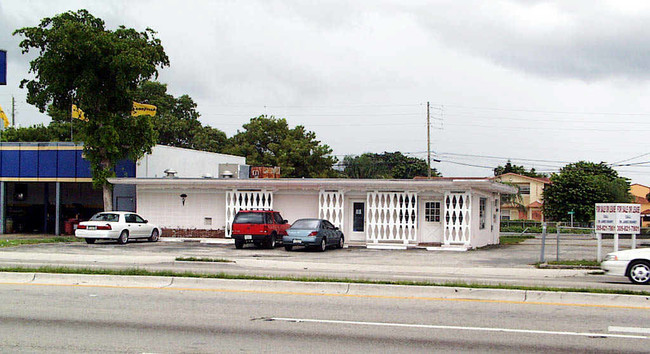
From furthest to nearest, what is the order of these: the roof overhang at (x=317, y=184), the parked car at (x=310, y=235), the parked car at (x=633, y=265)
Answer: the roof overhang at (x=317, y=184) < the parked car at (x=310, y=235) < the parked car at (x=633, y=265)

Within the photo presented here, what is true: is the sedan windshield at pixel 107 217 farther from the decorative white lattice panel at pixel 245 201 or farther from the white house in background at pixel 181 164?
the white house in background at pixel 181 164

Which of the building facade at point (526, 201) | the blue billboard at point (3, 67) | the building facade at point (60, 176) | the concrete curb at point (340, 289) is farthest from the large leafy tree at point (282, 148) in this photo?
the concrete curb at point (340, 289)

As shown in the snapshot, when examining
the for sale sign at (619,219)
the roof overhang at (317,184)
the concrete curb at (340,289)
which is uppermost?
the roof overhang at (317,184)

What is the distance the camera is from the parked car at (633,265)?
16.6m

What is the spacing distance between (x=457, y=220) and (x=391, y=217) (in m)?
3.10

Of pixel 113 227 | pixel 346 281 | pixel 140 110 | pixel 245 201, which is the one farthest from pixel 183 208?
pixel 346 281

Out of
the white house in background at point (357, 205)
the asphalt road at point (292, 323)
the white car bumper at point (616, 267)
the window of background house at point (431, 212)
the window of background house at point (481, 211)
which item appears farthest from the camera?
the window of background house at point (481, 211)

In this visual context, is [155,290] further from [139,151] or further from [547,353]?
[139,151]

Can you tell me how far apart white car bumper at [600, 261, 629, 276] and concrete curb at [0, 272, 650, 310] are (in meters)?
Answer: 4.40

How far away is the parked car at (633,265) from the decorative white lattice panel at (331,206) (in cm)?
1651

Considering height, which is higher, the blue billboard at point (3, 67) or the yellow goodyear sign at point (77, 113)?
the yellow goodyear sign at point (77, 113)

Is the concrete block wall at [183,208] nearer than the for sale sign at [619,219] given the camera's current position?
No

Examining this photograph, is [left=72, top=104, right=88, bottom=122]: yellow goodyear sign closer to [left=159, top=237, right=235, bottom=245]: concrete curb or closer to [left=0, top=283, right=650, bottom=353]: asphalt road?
[left=159, top=237, right=235, bottom=245]: concrete curb

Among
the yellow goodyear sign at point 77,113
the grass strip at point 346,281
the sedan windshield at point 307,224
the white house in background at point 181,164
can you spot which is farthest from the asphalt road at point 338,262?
the yellow goodyear sign at point 77,113
